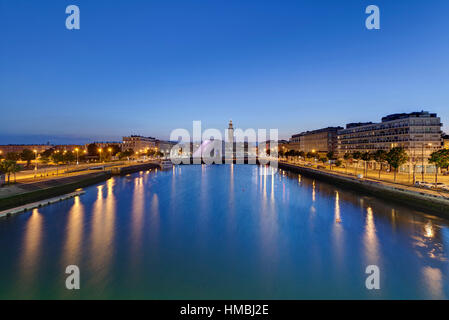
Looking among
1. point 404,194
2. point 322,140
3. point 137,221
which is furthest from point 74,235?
point 322,140

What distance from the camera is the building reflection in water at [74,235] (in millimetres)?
18344

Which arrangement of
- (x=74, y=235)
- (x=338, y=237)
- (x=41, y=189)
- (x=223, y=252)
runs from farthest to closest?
1. (x=41, y=189)
2. (x=338, y=237)
3. (x=74, y=235)
4. (x=223, y=252)

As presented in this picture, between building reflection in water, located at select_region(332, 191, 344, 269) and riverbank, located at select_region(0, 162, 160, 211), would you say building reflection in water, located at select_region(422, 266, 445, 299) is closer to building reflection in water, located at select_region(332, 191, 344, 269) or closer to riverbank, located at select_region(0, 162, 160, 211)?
building reflection in water, located at select_region(332, 191, 344, 269)

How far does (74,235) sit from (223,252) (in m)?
15.4

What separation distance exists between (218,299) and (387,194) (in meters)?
38.0

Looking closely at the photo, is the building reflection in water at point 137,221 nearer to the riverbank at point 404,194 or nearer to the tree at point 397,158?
the riverbank at point 404,194

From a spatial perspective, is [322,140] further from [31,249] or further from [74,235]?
[31,249]

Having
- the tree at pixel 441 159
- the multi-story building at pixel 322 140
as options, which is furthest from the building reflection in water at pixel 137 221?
the multi-story building at pixel 322 140

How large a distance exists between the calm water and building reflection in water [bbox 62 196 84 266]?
0.15 metres

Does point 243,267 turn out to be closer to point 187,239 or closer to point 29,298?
point 187,239

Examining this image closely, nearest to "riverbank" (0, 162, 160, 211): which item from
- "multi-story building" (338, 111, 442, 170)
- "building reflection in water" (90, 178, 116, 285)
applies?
"building reflection in water" (90, 178, 116, 285)

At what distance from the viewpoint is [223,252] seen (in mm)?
20188

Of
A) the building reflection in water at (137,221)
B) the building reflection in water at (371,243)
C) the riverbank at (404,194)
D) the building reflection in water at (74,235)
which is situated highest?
the riverbank at (404,194)

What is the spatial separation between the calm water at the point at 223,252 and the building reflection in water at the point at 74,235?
5.9 inches
